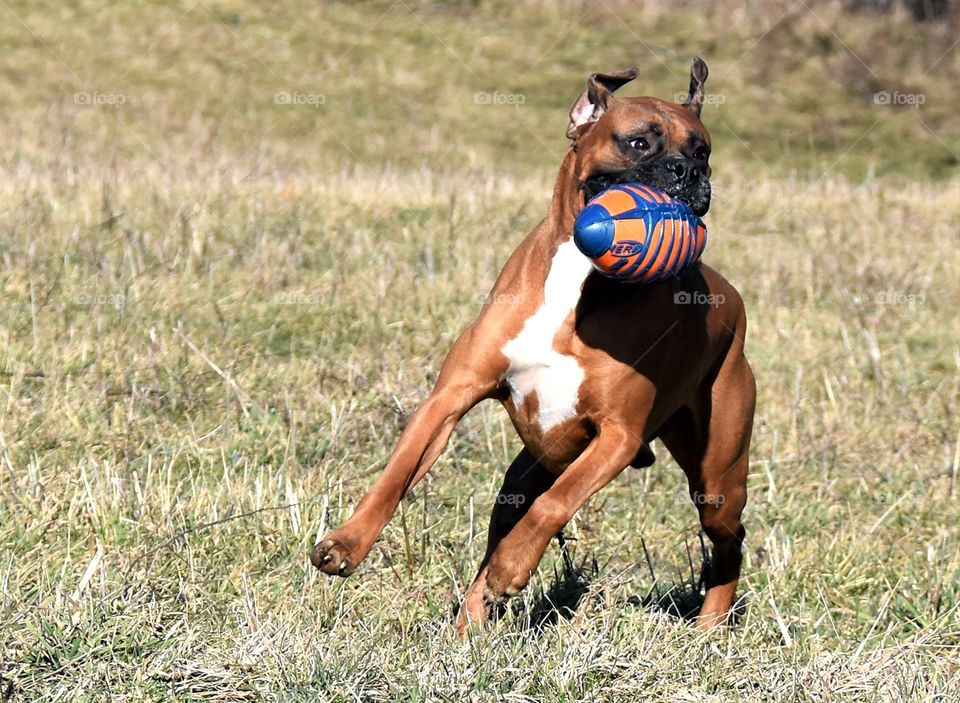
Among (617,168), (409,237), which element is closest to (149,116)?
(409,237)

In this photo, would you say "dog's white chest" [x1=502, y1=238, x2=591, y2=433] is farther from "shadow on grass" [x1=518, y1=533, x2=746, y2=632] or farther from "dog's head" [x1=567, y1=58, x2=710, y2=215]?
"shadow on grass" [x1=518, y1=533, x2=746, y2=632]

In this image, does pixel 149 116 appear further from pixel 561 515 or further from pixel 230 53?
pixel 561 515

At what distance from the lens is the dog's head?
A: 472cm

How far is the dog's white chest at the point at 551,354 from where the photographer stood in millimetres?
4863

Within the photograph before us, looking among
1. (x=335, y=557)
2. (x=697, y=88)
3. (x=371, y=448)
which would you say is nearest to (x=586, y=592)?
(x=335, y=557)

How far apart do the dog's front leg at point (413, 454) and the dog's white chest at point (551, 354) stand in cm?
10

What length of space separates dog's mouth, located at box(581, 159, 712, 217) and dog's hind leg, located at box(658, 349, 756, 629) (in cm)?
107

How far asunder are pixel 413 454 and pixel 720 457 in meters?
1.55

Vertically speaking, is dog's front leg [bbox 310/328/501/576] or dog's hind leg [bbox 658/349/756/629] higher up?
dog's front leg [bbox 310/328/501/576]

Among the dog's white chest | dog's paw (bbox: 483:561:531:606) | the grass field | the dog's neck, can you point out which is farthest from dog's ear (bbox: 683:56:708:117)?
dog's paw (bbox: 483:561:531:606)

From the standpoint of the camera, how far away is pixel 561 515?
14.7ft

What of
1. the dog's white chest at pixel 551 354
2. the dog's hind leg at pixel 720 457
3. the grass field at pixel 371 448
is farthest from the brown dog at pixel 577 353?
the grass field at pixel 371 448

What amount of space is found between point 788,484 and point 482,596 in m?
2.59

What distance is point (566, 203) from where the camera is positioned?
5.04m
